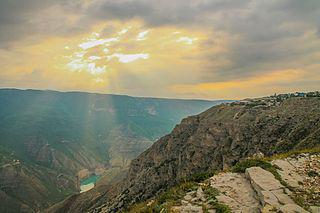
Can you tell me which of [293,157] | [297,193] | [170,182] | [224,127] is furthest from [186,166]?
[297,193]

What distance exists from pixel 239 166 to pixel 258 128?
47213mm

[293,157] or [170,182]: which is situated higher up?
[293,157]

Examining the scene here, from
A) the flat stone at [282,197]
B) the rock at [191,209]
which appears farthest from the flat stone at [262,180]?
the rock at [191,209]

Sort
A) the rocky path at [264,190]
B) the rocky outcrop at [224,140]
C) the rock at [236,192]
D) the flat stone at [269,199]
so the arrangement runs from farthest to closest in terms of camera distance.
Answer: the rocky outcrop at [224,140] < the rock at [236,192] < the rocky path at [264,190] < the flat stone at [269,199]

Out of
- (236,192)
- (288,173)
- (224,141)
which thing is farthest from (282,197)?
(224,141)

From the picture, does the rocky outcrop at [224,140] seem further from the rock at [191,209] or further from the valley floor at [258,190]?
the rock at [191,209]

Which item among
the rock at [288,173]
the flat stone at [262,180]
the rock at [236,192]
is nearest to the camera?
the rock at [236,192]

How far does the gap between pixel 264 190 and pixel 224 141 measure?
191ft

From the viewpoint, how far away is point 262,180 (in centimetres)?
1484

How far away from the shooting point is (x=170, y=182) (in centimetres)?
7375

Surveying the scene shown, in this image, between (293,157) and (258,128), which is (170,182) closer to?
(258,128)

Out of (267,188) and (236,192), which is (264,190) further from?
(236,192)

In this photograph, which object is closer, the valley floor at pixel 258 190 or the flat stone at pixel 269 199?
the flat stone at pixel 269 199

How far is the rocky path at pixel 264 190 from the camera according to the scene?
1219 cm
